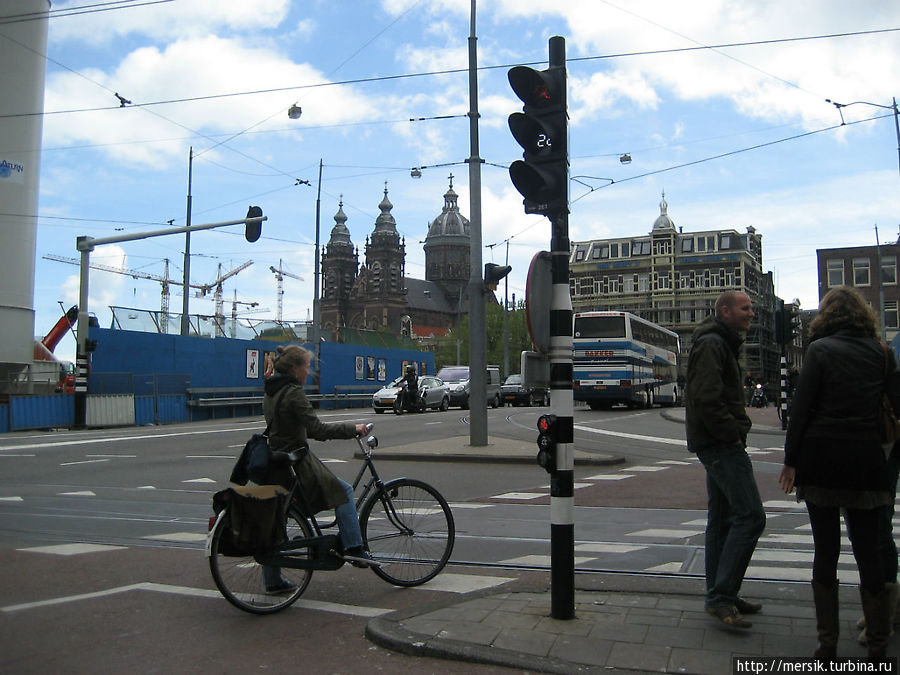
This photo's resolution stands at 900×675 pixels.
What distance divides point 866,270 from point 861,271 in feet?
1.10

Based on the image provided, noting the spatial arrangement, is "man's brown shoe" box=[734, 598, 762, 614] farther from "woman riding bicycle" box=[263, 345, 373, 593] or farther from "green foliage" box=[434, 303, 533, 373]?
"green foliage" box=[434, 303, 533, 373]

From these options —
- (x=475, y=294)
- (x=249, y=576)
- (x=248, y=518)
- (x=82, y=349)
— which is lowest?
(x=249, y=576)

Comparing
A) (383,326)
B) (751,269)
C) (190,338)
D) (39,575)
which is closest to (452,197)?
(383,326)

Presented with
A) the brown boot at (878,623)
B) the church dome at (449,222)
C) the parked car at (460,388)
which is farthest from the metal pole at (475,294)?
the church dome at (449,222)

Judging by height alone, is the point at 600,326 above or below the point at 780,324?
above

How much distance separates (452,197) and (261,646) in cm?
15071

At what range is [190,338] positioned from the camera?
32312mm

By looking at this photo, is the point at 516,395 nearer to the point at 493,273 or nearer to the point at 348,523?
the point at 493,273

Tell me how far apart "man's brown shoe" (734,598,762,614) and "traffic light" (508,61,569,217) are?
245 cm

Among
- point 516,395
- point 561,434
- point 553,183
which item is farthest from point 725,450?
point 516,395

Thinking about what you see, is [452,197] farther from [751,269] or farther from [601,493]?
[601,493]

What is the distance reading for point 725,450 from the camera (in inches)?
187

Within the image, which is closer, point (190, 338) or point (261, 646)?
point (261, 646)

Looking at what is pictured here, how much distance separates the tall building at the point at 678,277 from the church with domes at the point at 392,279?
47.4 meters
